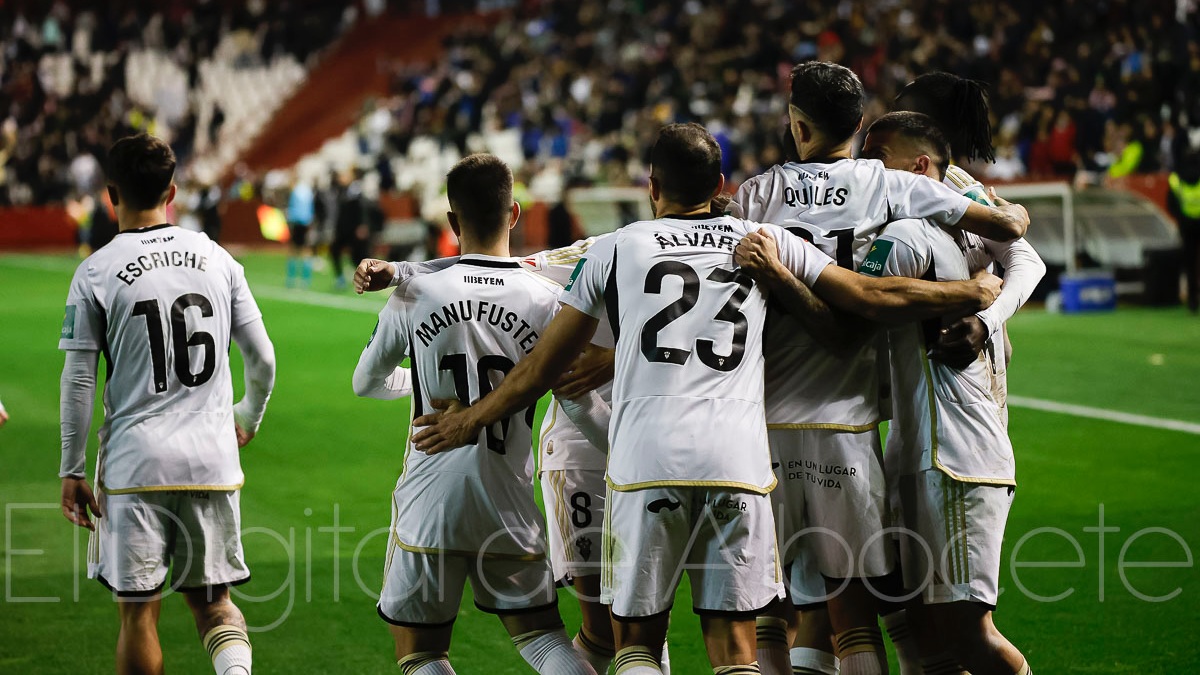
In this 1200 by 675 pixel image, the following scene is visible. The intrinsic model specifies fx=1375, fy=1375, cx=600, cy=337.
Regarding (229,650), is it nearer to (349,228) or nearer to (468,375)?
(468,375)

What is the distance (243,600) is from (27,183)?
1336 inches

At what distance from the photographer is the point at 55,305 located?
21.8 meters

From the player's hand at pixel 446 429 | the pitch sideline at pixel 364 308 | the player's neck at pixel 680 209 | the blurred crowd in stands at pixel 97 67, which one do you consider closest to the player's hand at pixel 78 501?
the player's hand at pixel 446 429

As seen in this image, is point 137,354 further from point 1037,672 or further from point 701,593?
point 1037,672

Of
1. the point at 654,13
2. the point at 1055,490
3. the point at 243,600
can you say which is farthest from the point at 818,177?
the point at 654,13

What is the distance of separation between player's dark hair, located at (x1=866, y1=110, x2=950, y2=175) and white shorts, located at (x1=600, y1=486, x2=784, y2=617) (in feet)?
4.77

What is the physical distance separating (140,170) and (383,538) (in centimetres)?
379

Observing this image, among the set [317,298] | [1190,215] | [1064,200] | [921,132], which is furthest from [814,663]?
[317,298]

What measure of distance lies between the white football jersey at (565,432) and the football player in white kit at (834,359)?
0.76 m

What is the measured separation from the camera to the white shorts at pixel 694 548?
4.15m

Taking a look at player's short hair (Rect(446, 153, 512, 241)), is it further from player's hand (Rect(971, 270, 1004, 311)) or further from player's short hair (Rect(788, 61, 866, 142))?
player's hand (Rect(971, 270, 1004, 311))

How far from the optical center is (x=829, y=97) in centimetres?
455


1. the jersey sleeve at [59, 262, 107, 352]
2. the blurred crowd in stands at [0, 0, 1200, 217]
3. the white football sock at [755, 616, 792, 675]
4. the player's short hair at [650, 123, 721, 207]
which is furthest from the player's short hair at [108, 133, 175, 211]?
the blurred crowd in stands at [0, 0, 1200, 217]

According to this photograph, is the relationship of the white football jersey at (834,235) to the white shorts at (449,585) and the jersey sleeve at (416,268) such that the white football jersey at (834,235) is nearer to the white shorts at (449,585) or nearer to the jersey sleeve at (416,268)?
the white shorts at (449,585)
